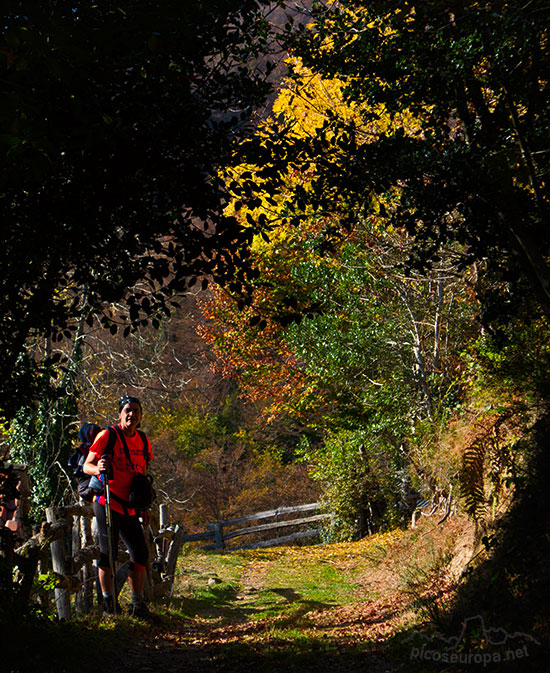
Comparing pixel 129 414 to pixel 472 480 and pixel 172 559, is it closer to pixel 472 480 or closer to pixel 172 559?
pixel 472 480

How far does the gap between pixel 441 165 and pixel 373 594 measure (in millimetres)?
5606

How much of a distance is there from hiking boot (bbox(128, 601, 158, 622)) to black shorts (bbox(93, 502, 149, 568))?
1.51 feet

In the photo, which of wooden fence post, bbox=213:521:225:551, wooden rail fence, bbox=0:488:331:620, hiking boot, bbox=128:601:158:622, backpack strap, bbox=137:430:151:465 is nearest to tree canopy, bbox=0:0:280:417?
wooden rail fence, bbox=0:488:331:620

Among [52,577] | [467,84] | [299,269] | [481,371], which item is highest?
[299,269]

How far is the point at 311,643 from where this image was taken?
204 inches

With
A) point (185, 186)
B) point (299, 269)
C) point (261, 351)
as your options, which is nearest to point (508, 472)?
point (185, 186)

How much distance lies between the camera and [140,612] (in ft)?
19.6

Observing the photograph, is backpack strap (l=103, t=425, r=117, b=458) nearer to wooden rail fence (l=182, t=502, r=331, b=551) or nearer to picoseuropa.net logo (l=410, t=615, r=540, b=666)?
picoseuropa.net logo (l=410, t=615, r=540, b=666)

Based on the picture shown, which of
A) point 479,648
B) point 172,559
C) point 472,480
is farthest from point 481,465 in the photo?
point 172,559

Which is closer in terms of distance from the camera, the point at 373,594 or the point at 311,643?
the point at 311,643

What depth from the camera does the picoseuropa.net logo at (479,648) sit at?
3.26m

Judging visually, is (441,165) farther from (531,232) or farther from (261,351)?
(261,351)

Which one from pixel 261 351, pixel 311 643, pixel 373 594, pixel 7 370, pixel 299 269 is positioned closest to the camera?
pixel 7 370

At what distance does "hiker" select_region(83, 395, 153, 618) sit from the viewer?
224 inches
